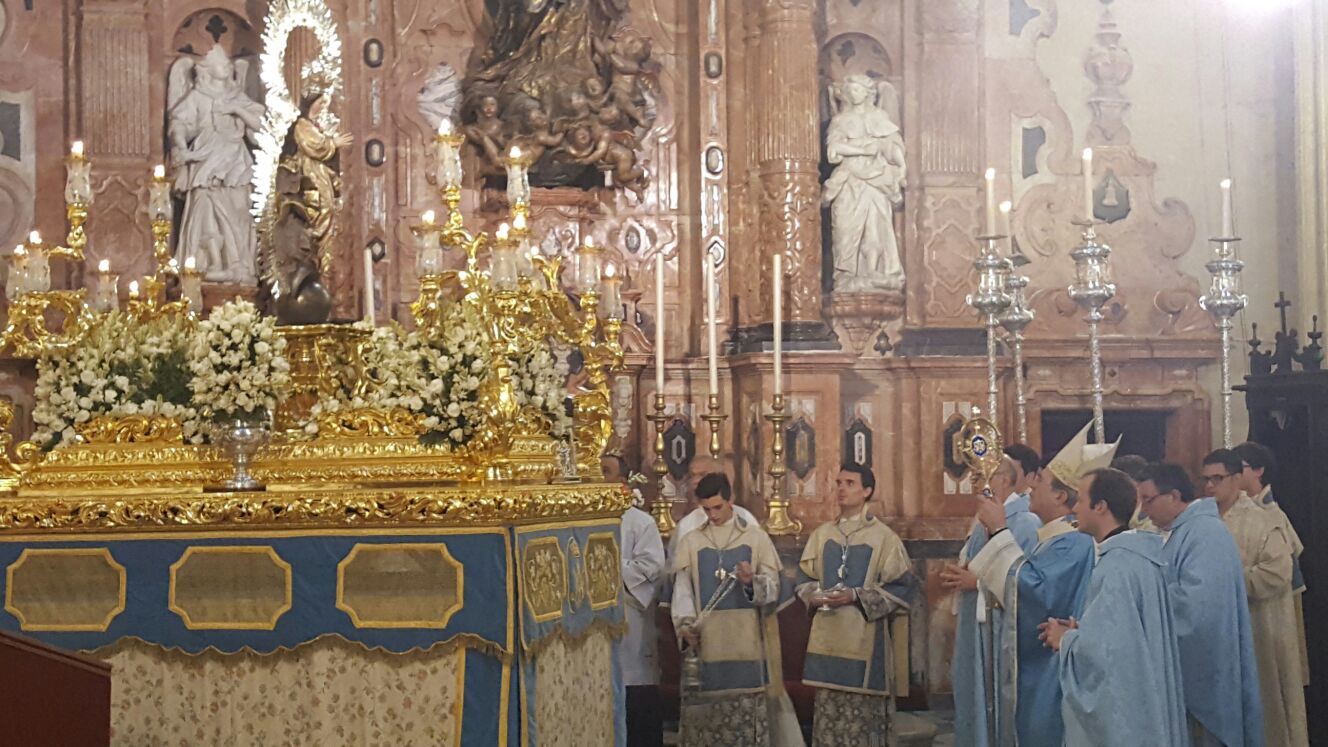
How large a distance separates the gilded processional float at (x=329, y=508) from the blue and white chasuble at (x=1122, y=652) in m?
2.23

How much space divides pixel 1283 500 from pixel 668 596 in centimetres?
458

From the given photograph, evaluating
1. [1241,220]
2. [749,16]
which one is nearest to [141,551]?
[749,16]

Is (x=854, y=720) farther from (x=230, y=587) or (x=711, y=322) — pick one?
(x=230, y=587)

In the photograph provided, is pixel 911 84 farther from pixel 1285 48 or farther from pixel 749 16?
pixel 1285 48

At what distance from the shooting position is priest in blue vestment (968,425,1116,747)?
8664mm

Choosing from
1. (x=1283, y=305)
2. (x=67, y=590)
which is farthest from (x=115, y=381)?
(x=1283, y=305)

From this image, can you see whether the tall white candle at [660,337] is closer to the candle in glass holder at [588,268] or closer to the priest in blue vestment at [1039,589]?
the candle in glass holder at [588,268]

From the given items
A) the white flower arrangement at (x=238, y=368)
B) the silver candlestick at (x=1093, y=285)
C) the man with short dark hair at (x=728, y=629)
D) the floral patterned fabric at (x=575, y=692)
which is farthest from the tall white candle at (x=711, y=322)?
the white flower arrangement at (x=238, y=368)

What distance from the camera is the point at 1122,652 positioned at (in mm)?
7711

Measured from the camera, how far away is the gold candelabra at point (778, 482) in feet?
39.6

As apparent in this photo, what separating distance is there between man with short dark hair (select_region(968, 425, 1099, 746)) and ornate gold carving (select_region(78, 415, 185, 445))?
4071 mm

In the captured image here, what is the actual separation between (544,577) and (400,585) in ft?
2.03

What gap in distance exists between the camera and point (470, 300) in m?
8.41

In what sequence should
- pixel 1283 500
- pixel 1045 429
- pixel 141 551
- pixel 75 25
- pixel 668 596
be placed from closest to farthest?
1. pixel 141 551
2. pixel 668 596
3. pixel 1283 500
4. pixel 75 25
5. pixel 1045 429
